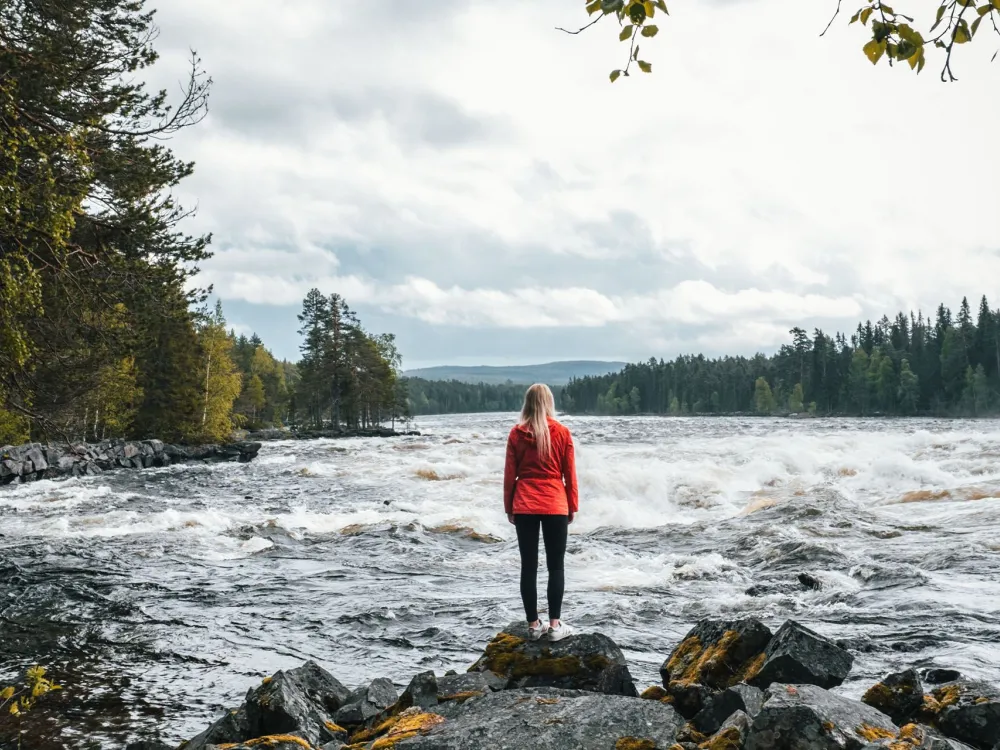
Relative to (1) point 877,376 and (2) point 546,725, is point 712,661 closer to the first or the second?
(2) point 546,725

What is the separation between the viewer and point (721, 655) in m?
6.11

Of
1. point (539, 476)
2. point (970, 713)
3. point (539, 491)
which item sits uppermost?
point (539, 476)

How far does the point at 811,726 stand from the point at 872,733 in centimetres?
47

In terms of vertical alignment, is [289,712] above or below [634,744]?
below

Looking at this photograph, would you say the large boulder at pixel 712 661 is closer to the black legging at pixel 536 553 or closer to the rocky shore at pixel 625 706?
the rocky shore at pixel 625 706

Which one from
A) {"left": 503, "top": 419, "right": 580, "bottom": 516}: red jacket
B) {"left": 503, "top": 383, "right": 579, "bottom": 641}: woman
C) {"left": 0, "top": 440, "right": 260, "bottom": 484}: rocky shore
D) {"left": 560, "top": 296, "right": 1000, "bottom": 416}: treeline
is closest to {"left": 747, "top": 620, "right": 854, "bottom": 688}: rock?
{"left": 503, "top": 383, "right": 579, "bottom": 641}: woman

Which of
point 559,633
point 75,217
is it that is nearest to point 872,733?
point 559,633

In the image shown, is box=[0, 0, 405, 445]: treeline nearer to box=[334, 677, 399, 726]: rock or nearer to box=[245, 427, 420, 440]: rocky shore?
box=[334, 677, 399, 726]: rock

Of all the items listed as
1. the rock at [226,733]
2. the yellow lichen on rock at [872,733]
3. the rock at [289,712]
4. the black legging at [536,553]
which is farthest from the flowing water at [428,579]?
the yellow lichen on rock at [872,733]

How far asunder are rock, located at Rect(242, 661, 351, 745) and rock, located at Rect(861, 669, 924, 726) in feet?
13.5

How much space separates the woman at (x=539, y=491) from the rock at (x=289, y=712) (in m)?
2.02

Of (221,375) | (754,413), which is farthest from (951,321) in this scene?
(221,375)

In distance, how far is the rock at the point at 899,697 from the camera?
205 inches

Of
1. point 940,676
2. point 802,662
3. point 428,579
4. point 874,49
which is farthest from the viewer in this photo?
point 428,579
